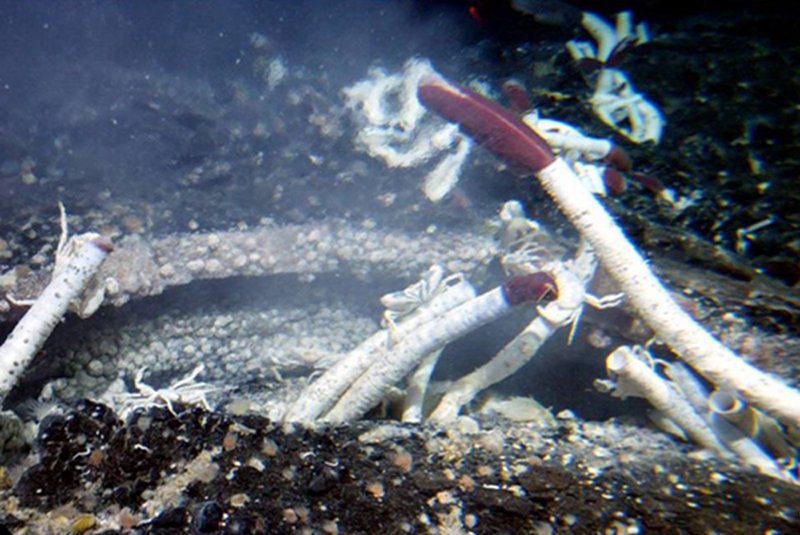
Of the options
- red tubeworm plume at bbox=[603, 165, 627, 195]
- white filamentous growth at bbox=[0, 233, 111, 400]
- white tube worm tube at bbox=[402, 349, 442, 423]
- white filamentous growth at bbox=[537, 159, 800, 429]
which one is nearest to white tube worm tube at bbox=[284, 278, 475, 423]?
white tube worm tube at bbox=[402, 349, 442, 423]

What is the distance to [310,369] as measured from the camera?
11.9 feet

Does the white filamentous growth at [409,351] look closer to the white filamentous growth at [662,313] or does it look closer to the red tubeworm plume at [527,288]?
the red tubeworm plume at [527,288]

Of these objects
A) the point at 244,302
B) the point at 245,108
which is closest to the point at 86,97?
the point at 245,108

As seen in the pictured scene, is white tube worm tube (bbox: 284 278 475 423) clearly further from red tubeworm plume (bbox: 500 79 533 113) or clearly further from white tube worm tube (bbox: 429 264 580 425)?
red tubeworm plume (bbox: 500 79 533 113)

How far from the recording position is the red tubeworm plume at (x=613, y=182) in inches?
117

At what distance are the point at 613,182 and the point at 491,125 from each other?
948mm

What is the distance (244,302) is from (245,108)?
115 inches

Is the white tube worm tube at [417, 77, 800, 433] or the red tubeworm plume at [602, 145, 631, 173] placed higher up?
the red tubeworm plume at [602, 145, 631, 173]

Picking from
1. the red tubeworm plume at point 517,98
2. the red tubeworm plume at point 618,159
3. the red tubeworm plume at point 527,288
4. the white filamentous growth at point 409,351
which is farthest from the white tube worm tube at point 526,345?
the red tubeworm plume at point 517,98

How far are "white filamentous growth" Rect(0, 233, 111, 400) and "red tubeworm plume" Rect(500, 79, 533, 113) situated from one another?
9.89 feet

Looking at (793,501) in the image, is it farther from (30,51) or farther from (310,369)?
(30,51)

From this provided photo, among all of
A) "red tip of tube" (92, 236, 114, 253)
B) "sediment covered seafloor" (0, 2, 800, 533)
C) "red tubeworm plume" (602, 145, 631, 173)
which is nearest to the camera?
"sediment covered seafloor" (0, 2, 800, 533)

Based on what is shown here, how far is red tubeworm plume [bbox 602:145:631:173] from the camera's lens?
10.2 feet

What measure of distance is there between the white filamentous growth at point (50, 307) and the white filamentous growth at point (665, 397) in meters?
2.80
